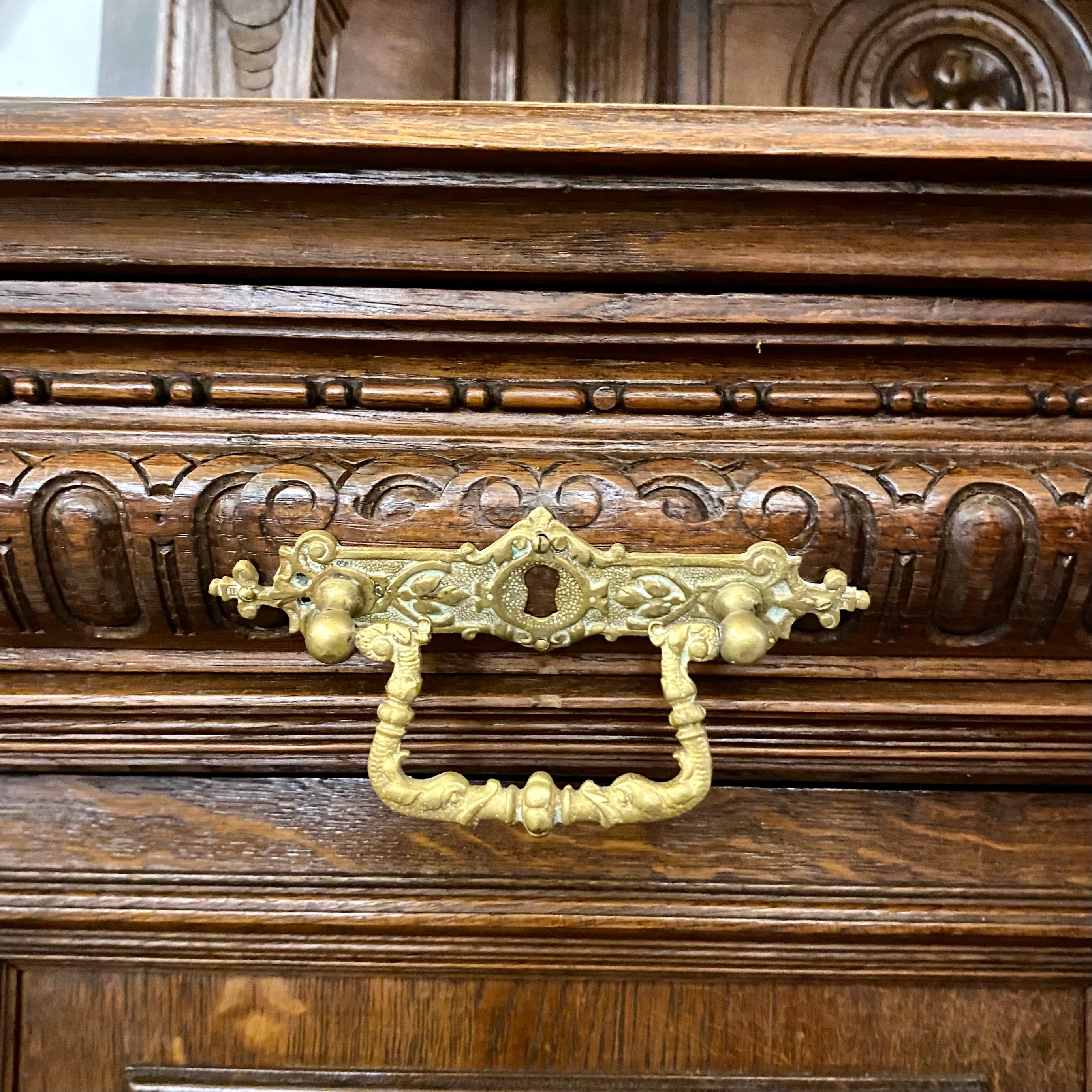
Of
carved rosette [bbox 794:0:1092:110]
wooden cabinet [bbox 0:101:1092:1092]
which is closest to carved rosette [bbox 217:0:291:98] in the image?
wooden cabinet [bbox 0:101:1092:1092]

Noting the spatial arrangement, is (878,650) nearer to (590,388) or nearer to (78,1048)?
(590,388)

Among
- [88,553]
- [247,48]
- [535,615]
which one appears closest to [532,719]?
[535,615]

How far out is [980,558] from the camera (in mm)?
→ 284

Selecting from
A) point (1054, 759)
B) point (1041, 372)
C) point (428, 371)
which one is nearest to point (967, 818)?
point (1054, 759)

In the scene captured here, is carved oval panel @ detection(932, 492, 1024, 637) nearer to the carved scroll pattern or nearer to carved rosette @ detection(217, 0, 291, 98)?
the carved scroll pattern

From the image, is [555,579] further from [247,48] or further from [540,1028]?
[247,48]

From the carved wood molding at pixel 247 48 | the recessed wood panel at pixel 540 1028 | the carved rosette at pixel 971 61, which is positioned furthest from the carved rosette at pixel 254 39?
the recessed wood panel at pixel 540 1028

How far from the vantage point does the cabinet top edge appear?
24cm

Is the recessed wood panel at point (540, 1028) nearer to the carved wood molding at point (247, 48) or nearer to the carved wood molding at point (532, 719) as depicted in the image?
the carved wood molding at point (532, 719)

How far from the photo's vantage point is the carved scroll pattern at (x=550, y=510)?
11.1 inches

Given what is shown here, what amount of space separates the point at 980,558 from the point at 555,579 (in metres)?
0.16

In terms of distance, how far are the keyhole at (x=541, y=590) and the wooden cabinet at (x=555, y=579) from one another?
2cm

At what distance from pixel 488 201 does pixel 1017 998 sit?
15.8 inches

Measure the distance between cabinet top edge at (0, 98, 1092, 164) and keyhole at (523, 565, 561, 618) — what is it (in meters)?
0.14
